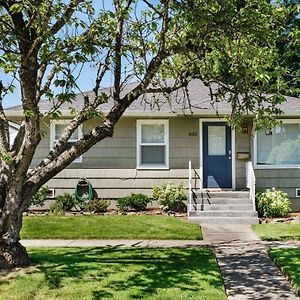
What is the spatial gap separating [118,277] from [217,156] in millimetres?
8143

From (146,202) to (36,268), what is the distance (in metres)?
6.69

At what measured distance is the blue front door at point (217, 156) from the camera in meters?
13.6

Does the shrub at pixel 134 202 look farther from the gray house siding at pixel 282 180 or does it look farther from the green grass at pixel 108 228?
the gray house siding at pixel 282 180

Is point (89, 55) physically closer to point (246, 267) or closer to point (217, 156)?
point (246, 267)

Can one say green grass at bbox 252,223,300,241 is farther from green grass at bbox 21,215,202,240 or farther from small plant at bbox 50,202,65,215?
small plant at bbox 50,202,65,215

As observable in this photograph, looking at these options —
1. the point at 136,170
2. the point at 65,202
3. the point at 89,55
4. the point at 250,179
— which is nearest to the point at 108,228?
the point at 65,202

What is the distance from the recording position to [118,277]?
19.9 ft

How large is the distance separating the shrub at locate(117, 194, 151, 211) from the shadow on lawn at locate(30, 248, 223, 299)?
4.58 metres

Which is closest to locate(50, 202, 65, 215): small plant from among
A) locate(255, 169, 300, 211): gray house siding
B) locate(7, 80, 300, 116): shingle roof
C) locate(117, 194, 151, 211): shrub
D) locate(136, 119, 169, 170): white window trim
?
locate(117, 194, 151, 211): shrub

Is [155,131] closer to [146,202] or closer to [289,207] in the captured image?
[146,202]

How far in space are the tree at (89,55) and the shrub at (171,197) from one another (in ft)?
19.1

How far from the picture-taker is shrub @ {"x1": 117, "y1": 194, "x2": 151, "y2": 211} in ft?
42.3

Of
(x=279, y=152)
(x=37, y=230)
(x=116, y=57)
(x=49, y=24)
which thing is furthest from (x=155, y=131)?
(x=49, y=24)

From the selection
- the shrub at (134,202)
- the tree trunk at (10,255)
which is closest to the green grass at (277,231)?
the shrub at (134,202)
